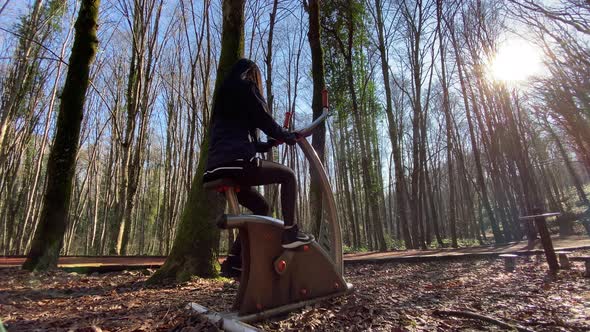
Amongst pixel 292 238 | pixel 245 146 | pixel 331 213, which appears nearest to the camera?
pixel 245 146

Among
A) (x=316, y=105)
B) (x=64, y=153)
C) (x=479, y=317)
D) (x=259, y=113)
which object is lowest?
(x=479, y=317)

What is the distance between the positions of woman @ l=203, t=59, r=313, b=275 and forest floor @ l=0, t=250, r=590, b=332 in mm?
603

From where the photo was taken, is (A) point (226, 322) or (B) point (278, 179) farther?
(B) point (278, 179)

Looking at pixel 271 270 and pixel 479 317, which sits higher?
pixel 271 270

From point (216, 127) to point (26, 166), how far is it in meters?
21.1

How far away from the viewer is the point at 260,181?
94.4 inches

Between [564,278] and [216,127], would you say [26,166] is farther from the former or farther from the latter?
[564,278]

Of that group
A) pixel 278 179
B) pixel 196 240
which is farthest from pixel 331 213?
pixel 196 240

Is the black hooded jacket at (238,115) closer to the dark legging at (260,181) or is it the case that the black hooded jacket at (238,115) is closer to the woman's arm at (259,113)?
the woman's arm at (259,113)

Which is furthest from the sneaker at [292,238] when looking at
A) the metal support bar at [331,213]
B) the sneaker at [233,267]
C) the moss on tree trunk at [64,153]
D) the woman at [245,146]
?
the moss on tree trunk at [64,153]

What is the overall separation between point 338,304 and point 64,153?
514 centimetres

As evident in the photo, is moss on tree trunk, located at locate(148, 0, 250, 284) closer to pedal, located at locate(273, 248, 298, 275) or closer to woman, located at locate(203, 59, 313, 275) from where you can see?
woman, located at locate(203, 59, 313, 275)

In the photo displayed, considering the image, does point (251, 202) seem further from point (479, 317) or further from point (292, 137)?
point (479, 317)

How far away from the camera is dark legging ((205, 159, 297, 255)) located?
227 cm
